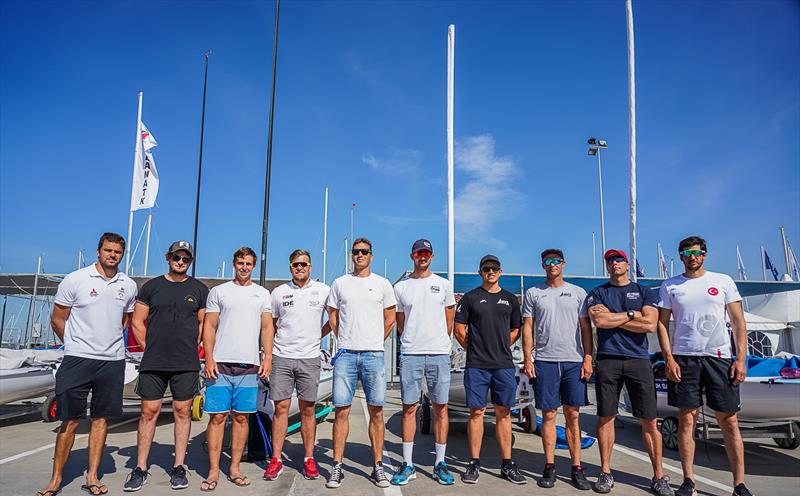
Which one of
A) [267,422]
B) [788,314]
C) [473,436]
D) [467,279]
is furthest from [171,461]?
[788,314]

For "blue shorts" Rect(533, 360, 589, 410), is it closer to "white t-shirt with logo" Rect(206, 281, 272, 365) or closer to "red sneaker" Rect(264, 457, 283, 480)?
"red sneaker" Rect(264, 457, 283, 480)

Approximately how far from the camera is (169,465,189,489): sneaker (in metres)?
4.58

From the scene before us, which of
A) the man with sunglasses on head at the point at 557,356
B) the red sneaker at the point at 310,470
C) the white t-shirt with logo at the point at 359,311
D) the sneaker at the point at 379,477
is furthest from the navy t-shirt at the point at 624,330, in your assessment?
the red sneaker at the point at 310,470

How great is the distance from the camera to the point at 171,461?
5.60 m

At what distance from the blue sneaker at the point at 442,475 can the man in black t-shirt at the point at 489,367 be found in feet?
0.55

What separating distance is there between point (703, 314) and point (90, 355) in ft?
18.0

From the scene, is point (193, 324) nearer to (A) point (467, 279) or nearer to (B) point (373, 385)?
(B) point (373, 385)

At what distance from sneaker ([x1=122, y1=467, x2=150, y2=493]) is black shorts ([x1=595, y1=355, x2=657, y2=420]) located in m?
4.19

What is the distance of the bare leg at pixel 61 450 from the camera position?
170 inches

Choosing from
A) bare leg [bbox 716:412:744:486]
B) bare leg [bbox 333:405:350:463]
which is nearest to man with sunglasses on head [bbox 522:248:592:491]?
bare leg [bbox 716:412:744:486]

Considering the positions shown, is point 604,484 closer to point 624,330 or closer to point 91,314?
point 624,330

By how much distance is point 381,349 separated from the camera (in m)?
5.02

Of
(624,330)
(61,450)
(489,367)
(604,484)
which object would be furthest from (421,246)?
(61,450)

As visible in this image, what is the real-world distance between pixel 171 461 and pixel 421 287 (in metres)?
3.35
